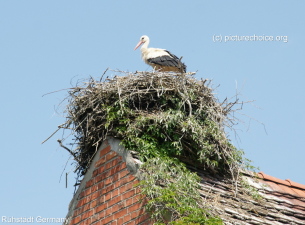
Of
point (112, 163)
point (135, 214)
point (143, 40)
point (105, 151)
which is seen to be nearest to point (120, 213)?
point (135, 214)

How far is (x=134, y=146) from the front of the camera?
867 centimetres

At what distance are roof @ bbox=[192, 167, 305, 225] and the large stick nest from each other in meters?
0.40

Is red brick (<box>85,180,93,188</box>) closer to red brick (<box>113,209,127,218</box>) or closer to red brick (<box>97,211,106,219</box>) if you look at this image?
red brick (<box>97,211,106,219</box>)

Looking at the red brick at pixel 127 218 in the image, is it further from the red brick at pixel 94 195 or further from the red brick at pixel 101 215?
the red brick at pixel 94 195

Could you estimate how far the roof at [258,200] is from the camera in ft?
27.1

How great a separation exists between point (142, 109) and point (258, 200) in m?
1.88

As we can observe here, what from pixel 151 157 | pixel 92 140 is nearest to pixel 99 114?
pixel 92 140

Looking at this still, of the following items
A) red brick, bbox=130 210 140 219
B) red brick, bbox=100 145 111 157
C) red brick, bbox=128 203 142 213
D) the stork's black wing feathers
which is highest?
the stork's black wing feathers

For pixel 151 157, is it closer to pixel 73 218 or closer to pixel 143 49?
pixel 73 218

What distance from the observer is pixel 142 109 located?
9.37 metres

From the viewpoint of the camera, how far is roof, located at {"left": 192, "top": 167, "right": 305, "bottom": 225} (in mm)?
8266

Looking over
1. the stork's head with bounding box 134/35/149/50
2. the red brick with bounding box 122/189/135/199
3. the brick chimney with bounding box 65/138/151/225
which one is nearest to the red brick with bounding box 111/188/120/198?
the brick chimney with bounding box 65/138/151/225

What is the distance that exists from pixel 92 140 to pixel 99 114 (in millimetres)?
347

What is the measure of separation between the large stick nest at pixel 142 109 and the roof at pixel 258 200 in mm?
397
